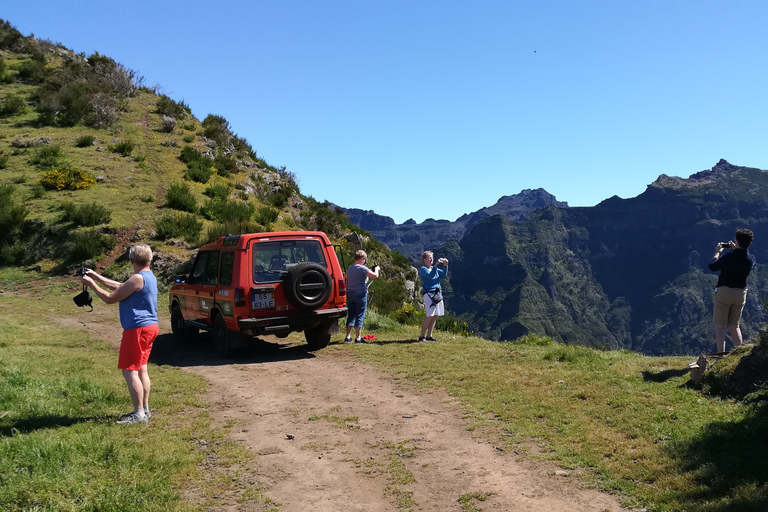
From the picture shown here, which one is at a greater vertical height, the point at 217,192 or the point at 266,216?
the point at 217,192

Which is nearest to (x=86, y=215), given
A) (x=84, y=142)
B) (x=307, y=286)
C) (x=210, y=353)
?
(x=84, y=142)

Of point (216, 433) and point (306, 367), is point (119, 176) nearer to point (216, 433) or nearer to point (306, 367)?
point (306, 367)

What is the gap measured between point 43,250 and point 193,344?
1151 cm

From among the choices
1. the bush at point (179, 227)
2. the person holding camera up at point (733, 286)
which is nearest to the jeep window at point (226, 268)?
the person holding camera up at point (733, 286)

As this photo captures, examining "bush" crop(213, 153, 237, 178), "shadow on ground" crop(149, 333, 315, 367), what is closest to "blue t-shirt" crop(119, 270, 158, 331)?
"shadow on ground" crop(149, 333, 315, 367)

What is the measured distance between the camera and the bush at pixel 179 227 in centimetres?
1931

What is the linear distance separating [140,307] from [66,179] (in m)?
20.2

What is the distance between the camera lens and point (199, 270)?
1092 cm

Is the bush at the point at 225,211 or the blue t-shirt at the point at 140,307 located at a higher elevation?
the bush at the point at 225,211

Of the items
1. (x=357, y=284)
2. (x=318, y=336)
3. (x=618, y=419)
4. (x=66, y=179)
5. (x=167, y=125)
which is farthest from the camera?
(x=167, y=125)

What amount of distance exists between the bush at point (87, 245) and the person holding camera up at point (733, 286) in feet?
59.5

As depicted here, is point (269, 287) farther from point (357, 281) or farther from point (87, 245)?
point (87, 245)

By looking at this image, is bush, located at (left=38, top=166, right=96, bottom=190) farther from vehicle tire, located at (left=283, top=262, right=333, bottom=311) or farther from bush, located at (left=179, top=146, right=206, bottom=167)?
vehicle tire, located at (left=283, top=262, right=333, bottom=311)

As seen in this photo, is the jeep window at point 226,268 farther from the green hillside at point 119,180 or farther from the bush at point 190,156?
the bush at point 190,156
